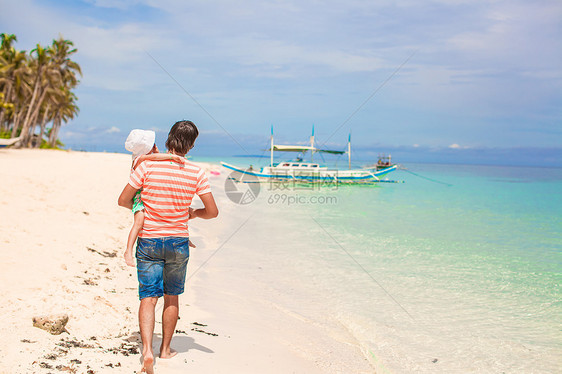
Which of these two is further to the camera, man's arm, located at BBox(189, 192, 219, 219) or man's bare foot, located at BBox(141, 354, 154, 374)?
man's arm, located at BBox(189, 192, 219, 219)

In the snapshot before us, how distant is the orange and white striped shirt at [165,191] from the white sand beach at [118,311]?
1.19 m

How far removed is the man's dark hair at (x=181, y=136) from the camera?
3184 millimetres

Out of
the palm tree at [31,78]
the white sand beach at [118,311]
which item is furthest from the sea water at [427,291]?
the palm tree at [31,78]

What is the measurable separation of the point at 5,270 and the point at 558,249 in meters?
15.3

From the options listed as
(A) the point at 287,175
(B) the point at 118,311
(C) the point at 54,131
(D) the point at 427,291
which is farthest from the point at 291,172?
(C) the point at 54,131

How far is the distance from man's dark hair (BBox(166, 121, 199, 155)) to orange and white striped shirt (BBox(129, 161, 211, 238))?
0.51 feet

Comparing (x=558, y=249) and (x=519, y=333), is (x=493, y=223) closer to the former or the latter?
(x=558, y=249)

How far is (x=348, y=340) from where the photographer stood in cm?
507

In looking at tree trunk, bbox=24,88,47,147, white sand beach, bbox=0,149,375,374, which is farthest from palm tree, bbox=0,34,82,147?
white sand beach, bbox=0,149,375,374

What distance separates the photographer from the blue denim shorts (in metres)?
3.11

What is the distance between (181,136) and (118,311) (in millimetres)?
2377

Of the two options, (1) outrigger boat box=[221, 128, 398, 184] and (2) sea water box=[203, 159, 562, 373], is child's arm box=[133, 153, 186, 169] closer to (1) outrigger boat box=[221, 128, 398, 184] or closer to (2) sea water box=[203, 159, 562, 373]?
(2) sea water box=[203, 159, 562, 373]

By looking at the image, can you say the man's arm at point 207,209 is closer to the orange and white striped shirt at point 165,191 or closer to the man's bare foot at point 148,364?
the orange and white striped shirt at point 165,191

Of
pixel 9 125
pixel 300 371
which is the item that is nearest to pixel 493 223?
pixel 300 371
